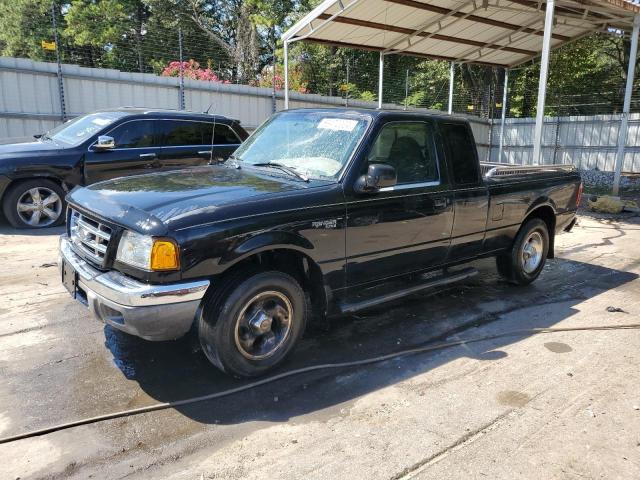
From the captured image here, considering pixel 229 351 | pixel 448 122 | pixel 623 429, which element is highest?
pixel 448 122

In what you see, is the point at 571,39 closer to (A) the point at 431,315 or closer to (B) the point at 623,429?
(A) the point at 431,315

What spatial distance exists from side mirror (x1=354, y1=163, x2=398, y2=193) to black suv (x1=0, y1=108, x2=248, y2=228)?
4694 millimetres

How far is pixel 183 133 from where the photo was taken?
8.89m

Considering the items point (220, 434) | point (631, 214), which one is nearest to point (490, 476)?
point (220, 434)

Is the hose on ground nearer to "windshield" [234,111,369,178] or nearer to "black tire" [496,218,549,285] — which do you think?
"black tire" [496,218,549,285]

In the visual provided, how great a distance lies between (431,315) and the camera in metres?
5.05

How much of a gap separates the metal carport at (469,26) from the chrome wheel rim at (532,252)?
448cm

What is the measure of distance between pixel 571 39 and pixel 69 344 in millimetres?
14603

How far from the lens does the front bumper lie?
3.09 m

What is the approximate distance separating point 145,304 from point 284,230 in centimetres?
103

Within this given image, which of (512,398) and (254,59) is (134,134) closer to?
(512,398)

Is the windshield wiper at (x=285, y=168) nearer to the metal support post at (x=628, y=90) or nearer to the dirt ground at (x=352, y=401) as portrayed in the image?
the dirt ground at (x=352, y=401)

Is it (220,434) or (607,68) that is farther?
(607,68)

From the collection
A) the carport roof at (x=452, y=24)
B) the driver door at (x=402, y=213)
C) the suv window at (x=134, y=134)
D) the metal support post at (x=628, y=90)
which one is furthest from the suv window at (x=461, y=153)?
the metal support post at (x=628, y=90)
